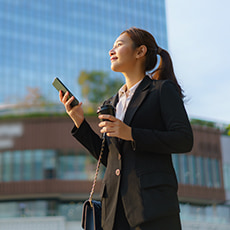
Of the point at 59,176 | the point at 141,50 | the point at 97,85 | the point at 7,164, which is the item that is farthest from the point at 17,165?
the point at 141,50

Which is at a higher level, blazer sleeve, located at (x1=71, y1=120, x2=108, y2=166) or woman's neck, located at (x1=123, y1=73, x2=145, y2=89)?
woman's neck, located at (x1=123, y1=73, x2=145, y2=89)

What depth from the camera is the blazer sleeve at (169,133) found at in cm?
196

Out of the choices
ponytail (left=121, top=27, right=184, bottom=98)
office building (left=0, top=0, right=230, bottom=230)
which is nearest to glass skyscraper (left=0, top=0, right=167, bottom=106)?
office building (left=0, top=0, right=230, bottom=230)

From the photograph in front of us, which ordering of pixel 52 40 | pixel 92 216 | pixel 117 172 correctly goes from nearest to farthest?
pixel 117 172
pixel 92 216
pixel 52 40

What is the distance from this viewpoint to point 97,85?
1544 inches

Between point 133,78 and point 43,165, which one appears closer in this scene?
point 133,78

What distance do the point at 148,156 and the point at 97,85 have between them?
37365 mm

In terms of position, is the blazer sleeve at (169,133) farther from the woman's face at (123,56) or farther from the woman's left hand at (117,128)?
the woman's face at (123,56)

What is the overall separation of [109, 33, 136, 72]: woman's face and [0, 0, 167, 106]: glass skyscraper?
58099 millimetres

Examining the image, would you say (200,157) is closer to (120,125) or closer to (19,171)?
(19,171)

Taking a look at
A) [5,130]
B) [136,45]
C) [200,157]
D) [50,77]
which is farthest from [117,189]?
[50,77]

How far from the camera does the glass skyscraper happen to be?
62594mm

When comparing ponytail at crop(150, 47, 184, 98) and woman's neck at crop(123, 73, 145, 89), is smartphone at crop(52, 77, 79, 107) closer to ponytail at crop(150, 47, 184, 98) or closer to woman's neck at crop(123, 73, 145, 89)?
woman's neck at crop(123, 73, 145, 89)

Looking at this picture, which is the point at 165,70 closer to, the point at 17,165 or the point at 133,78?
the point at 133,78
